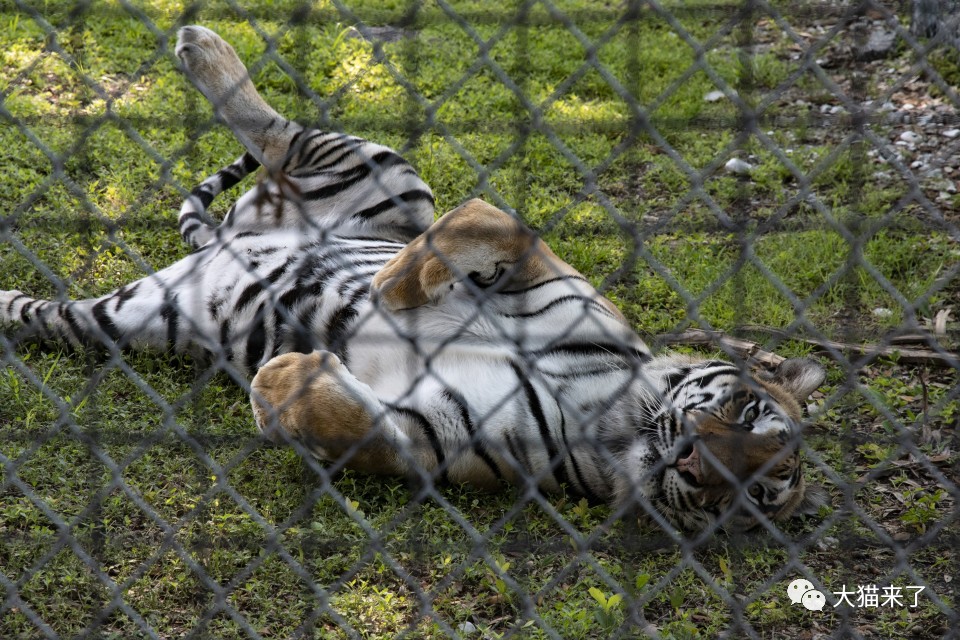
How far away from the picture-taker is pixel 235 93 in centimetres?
363

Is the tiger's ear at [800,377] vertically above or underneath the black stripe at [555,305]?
underneath

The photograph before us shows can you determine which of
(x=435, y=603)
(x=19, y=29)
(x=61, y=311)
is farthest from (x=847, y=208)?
(x=19, y=29)

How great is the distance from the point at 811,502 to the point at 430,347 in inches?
46.6

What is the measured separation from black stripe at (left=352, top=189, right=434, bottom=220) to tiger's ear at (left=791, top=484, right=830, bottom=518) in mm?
1582

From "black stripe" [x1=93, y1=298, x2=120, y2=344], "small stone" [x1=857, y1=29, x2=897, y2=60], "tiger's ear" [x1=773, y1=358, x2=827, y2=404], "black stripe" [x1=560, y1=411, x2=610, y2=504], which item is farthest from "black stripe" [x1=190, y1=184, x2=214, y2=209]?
"small stone" [x1=857, y1=29, x2=897, y2=60]

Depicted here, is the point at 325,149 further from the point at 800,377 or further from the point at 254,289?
the point at 800,377

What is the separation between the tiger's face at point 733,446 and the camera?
2.67 m

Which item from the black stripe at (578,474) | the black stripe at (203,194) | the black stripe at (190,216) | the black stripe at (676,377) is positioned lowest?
the black stripe at (578,474)

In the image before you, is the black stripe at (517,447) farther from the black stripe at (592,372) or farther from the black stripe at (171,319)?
the black stripe at (171,319)

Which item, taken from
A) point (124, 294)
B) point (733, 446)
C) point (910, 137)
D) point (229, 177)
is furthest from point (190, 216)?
point (910, 137)

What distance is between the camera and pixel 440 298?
2918mm

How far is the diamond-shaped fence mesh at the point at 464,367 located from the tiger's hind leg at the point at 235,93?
10mm

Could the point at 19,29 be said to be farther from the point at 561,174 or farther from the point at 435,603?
the point at 435,603

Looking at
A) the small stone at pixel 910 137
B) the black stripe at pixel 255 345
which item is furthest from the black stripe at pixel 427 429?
the small stone at pixel 910 137
